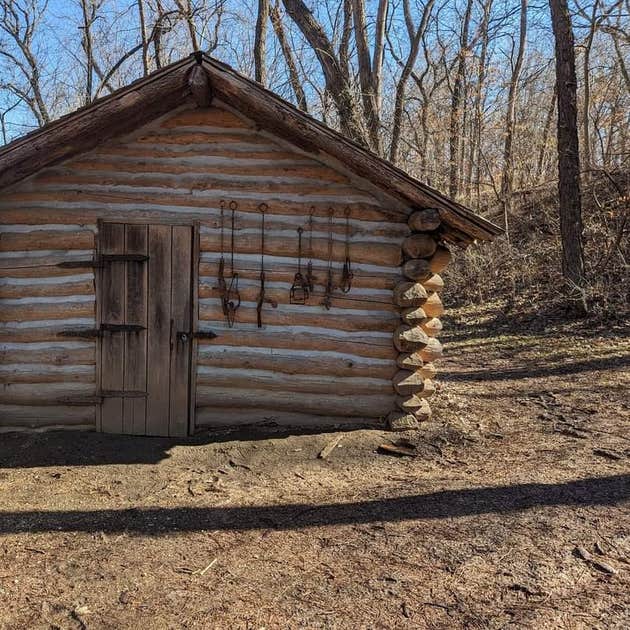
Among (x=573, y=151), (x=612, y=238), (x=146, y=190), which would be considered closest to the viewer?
(x=146, y=190)

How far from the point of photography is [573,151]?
12094 mm

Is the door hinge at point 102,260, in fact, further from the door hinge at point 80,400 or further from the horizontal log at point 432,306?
the horizontal log at point 432,306

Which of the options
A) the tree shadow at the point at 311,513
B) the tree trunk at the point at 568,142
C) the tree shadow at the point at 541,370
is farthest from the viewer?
the tree trunk at the point at 568,142

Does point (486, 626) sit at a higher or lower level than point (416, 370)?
lower

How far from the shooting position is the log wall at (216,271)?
622 centimetres

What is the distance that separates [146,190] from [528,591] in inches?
205

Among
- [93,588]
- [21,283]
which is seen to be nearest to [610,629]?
[93,588]

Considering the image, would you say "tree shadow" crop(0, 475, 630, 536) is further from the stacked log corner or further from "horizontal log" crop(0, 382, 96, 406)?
"horizontal log" crop(0, 382, 96, 406)

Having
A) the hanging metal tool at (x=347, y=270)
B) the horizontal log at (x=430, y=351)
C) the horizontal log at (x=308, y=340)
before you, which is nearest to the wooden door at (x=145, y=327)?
the horizontal log at (x=308, y=340)

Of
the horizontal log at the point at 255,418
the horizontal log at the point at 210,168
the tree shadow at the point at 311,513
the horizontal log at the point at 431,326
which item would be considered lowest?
the tree shadow at the point at 311,513

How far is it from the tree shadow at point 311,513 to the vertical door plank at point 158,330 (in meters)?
1.74

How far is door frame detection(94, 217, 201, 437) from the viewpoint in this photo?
245 inches

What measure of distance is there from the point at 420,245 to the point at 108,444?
13.2 feet

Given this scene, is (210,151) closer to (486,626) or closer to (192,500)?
(192,500)
